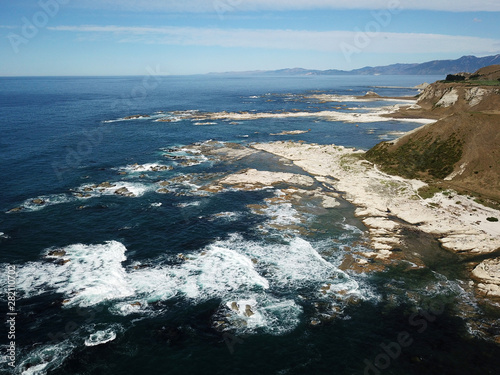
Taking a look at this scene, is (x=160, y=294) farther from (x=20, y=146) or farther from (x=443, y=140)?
(x=20, y=146)

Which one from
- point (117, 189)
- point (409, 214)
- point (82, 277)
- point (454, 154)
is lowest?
point (82, 277)

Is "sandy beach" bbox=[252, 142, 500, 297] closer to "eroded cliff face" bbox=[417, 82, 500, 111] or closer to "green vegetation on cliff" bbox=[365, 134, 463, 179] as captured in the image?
"green vegetation on cliff" bbox=[365, 134, 463, 179]

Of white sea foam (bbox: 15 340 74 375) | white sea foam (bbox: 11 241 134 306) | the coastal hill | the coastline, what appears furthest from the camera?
the coastal hill

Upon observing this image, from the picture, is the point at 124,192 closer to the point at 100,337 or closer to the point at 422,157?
the point at 100,337

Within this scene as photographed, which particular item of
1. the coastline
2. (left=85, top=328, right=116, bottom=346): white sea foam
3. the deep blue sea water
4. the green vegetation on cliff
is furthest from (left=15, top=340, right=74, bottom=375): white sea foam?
the green vegetation on cliff

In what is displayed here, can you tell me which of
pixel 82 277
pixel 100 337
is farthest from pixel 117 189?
pixel 100 337

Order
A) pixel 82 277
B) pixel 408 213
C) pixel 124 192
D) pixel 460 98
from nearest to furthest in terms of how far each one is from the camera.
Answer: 1. pixel 82 277
2. pixel 408 213
3. pixel 124 192
4. pixel 460 98

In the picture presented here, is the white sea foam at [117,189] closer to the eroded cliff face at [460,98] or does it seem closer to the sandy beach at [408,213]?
the sandy beach at [408,213]

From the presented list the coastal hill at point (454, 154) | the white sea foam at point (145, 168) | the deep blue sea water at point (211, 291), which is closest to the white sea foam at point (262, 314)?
the deep blue sea water at point (211, 291)

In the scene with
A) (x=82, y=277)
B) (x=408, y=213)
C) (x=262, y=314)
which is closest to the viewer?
(x=262, y=314)

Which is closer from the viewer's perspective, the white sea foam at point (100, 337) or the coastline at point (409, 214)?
the white sea foam at point (100, 337)

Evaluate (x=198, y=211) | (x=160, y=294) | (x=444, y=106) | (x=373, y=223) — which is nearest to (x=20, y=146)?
(x=198, y=211)
